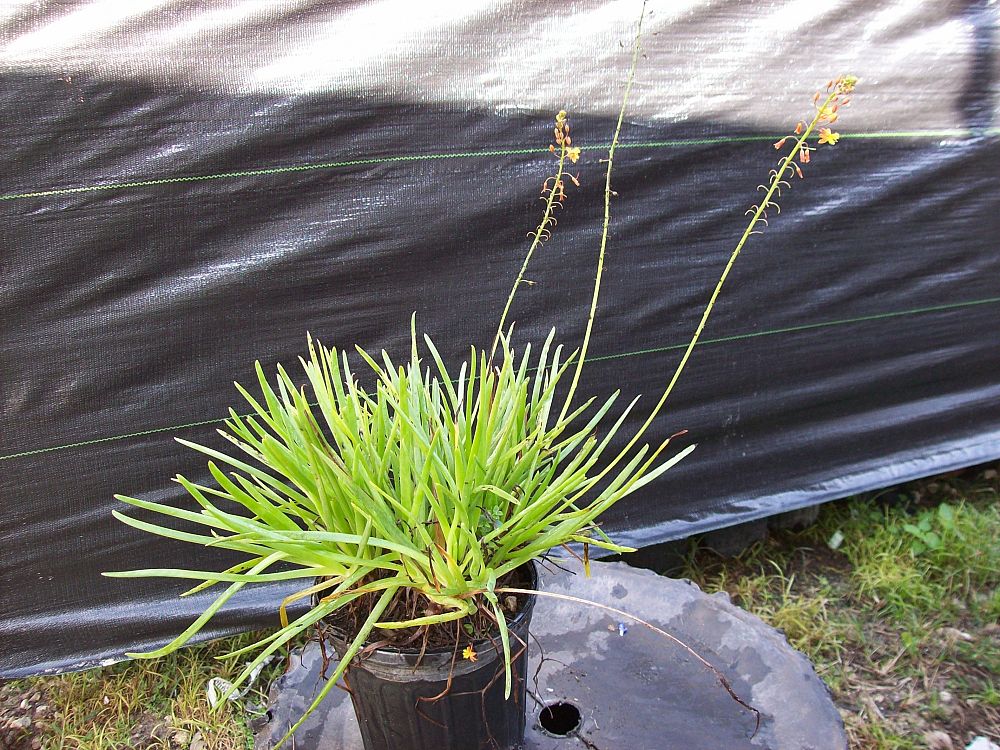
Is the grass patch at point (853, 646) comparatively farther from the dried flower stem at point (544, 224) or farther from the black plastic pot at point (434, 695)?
the dried flower stem at point (544, 224)

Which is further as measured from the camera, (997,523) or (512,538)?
(997,523)

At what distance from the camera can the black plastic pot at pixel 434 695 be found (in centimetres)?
79

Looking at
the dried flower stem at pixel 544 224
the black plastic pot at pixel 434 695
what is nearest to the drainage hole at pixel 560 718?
the black plastic pot at pixel 434 695

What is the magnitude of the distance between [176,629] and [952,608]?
67.8 inches

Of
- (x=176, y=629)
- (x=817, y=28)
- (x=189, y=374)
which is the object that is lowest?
(x=176, y=629)

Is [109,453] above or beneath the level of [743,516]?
above

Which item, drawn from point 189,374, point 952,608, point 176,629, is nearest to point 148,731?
point 176,629

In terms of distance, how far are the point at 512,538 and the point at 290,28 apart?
99 centimetres

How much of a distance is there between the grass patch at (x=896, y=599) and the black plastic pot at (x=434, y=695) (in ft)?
3.34

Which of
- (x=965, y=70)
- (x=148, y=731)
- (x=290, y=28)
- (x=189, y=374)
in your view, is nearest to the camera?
(x=290, y=28)

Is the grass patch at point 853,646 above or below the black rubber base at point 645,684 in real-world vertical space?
below

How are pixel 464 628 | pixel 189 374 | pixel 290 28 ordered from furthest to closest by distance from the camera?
pixel 189 374, pixel 290 28, pixel 464 628

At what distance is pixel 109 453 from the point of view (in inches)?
58.3

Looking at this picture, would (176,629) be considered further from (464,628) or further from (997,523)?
(997,523)
